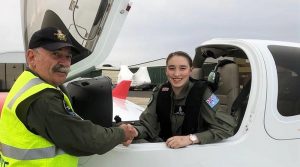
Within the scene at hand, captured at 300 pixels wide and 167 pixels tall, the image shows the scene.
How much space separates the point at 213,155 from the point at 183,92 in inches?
19.8

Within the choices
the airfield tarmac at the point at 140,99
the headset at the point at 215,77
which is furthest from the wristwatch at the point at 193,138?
the airfield tarmac at the point at 140,99

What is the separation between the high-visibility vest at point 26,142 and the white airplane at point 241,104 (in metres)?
0.50

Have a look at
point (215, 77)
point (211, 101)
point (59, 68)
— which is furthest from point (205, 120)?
point (59, 68)

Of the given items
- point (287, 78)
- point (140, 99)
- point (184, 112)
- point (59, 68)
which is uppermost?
point (59, 68)

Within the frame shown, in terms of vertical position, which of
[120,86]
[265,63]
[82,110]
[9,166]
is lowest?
[120,86]

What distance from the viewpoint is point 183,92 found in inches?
100

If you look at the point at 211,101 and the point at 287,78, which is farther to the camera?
the point at 287,78

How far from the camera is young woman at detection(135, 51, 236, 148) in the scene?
7.93 feet

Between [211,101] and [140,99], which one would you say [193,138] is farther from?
[140,99]

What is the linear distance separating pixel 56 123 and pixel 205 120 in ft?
3.86

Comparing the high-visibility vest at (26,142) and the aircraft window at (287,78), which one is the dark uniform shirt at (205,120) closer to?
the aircraft window at (287,78)

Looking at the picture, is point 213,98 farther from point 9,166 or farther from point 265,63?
point 9,166

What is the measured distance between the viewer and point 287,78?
265cm

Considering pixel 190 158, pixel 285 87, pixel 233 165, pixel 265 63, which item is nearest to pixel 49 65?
pixel 190 158
